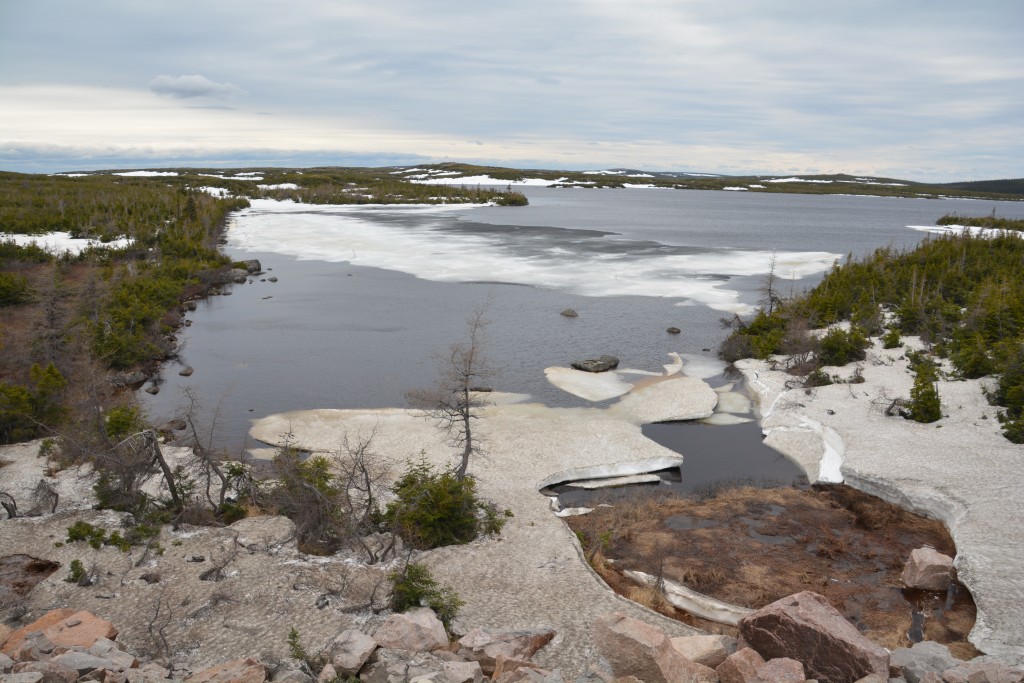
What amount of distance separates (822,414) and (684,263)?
120ft

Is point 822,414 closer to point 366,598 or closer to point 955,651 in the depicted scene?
point 955,651

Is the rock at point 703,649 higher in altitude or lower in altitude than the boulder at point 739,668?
lower

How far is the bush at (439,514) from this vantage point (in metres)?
15.6

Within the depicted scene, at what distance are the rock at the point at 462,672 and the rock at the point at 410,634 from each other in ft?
Answer: 3.42

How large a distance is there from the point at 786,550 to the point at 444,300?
31073mm

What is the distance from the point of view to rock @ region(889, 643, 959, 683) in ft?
31.7

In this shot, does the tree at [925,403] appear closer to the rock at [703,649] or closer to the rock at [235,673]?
the rock at [703,649]

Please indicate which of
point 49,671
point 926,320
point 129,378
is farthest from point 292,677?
point 926,320

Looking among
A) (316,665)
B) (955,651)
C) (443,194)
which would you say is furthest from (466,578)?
(443,194)

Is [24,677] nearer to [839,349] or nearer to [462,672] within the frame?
[462,672]

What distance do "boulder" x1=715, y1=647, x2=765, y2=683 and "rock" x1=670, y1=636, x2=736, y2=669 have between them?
37cm

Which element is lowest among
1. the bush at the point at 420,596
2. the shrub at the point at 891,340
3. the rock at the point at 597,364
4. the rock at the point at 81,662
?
the bush at the point at 420,596

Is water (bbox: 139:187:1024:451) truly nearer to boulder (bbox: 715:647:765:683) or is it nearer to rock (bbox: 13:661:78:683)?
rock (bbox: 13:661:78:683)

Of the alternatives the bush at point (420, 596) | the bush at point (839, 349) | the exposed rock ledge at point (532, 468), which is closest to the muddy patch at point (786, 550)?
the exposed rock ledge at point (532, 468)
